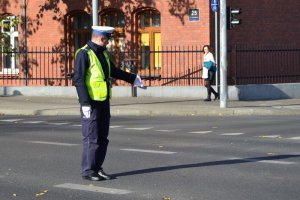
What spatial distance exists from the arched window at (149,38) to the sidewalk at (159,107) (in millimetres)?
2071

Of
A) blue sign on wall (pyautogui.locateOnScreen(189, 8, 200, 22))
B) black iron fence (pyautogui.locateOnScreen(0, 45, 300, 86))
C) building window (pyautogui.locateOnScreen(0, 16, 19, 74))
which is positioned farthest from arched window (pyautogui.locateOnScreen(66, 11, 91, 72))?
blue sign on wall (pyautogui.locateOnScreen(189, 8, 200, 22))

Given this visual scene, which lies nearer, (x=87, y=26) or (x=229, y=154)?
(x=229, y=154)

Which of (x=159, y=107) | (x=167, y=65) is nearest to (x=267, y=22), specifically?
(x=167, y=65)

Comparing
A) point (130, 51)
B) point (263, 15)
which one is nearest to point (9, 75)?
point (130, 51)

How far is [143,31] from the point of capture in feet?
86.9

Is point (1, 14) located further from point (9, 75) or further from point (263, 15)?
point (263, 15)

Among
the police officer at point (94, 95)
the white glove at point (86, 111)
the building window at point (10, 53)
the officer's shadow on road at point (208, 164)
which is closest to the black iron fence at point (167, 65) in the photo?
the building window at point (10, 53)

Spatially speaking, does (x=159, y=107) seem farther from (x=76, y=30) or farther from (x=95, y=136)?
(x=95, y=136)

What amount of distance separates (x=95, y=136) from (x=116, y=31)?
59.7 ft

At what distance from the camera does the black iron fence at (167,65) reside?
82.8 ft

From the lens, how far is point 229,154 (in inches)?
458

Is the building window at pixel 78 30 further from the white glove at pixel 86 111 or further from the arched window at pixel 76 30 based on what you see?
the white glove at pixel 86 111

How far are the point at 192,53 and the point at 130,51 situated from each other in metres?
2.45

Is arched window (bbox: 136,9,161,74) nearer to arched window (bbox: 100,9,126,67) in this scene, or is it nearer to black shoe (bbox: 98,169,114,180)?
arched window (bbox: 100,9,126,67)
